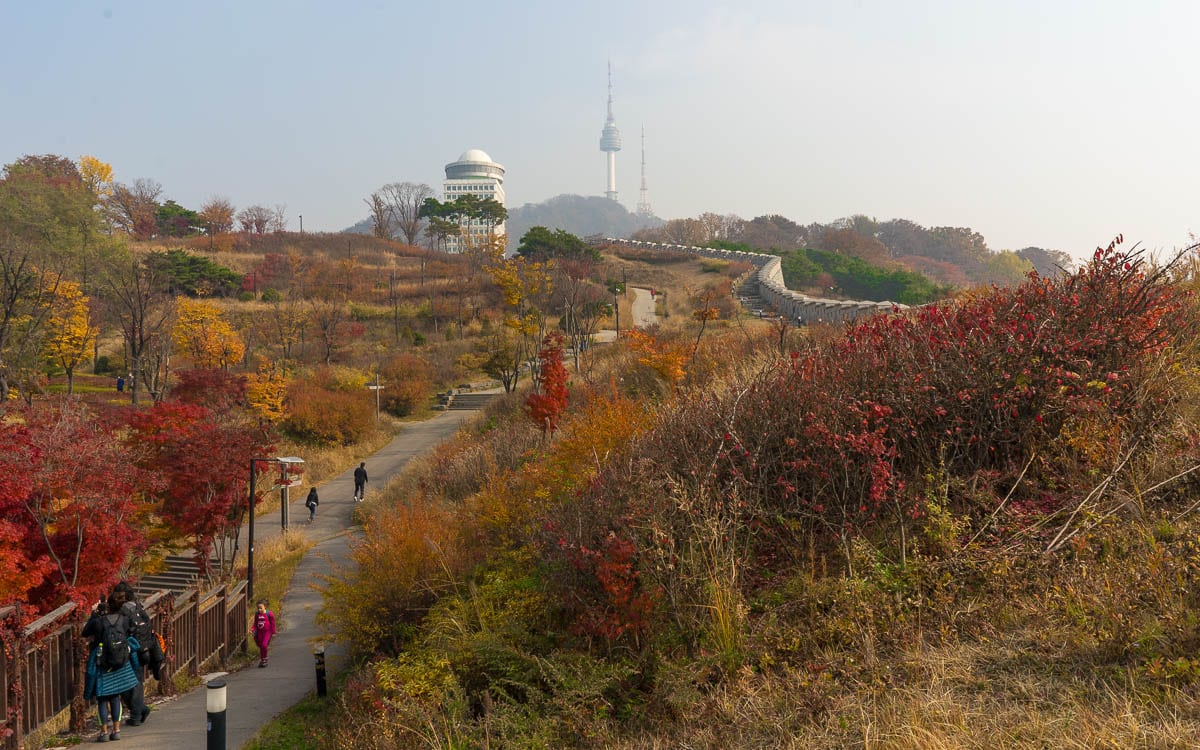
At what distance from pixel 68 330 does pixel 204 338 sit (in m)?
5.16

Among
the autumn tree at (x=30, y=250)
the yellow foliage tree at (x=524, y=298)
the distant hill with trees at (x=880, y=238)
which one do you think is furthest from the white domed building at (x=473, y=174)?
the yellow foliage tree at (x=524, y=298)

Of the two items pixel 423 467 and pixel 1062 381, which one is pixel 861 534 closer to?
pixel 1062 381

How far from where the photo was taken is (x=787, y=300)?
39.0m

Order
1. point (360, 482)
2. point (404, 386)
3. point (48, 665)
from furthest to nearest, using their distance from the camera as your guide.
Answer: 1. point (404, 386)
2. point (360, 482)
3. point (48, 665)

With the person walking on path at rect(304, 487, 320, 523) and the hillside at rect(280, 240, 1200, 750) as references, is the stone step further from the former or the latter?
the hillside at rect(280, 240, 1200, 750)

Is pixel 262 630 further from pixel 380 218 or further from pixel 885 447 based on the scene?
pixel 380 218

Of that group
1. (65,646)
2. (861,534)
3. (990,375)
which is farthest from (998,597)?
(65,646)

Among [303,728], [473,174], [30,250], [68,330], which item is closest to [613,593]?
[303,728]

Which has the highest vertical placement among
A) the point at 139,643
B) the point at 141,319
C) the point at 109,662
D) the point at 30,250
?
the point at 30,250

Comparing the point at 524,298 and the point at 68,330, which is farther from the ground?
the point at 524,298

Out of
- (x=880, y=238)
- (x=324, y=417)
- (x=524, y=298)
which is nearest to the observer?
(x=324, y=417)

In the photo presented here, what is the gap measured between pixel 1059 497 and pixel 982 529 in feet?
3.05

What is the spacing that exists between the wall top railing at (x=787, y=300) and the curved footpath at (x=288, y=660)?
27.9 feet

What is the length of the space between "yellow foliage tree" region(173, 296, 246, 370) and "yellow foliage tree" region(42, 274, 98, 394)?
11.5ft
